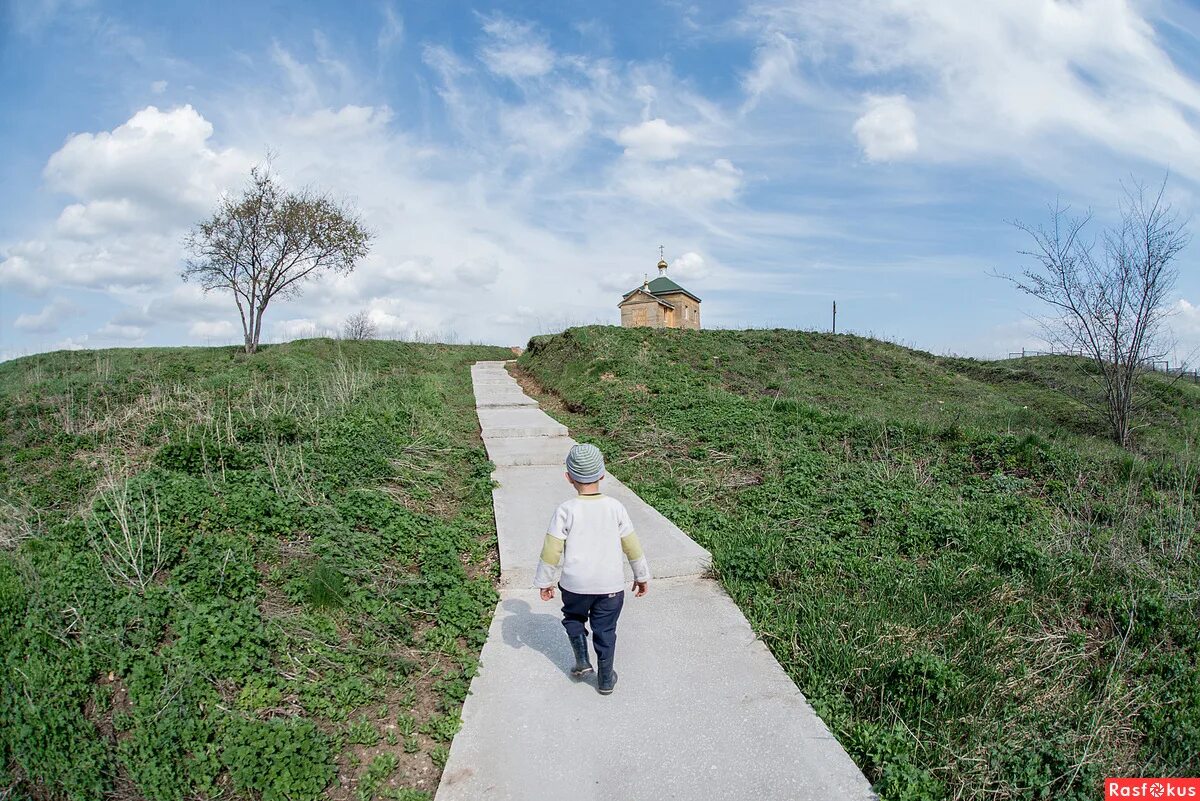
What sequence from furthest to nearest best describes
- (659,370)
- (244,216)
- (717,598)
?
(244,216) < (659,370) < (717,598)

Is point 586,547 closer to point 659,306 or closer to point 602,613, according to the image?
point 602,613

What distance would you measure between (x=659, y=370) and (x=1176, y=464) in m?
8.09

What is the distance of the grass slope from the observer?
285cm

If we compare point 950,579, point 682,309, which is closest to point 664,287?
point 682,309

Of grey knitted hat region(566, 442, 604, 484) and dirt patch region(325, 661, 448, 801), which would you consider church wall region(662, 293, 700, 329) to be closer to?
grey knitted hat region(566, 442, 604, 484)

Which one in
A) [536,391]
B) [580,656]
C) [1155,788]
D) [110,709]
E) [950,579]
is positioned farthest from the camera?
[536,391]

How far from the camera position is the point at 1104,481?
253 inches

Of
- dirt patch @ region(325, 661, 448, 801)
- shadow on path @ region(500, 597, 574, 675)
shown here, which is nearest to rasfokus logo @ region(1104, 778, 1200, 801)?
shadow on path @ region(500, 597, 574, 675)

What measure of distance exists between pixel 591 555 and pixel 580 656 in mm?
623

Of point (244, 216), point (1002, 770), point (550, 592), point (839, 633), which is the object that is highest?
point (244, 216)

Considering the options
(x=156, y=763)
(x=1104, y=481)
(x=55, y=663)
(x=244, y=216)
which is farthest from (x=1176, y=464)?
(x=244, y=216)

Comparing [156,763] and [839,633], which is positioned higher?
[839,633]

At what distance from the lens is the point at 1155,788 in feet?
9.16

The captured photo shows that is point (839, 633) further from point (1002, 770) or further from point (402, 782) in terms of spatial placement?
point (402, 782)
